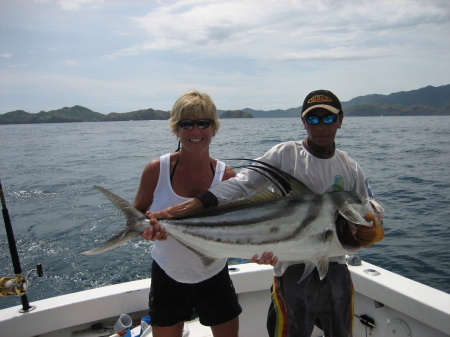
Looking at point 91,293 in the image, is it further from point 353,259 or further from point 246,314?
point 353,259

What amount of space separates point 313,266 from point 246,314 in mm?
1859

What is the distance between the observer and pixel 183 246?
2.46 m

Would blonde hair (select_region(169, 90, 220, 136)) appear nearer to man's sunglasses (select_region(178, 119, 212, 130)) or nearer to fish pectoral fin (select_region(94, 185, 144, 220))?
man's sunglasses (select_region(178, 119, 212, 130))

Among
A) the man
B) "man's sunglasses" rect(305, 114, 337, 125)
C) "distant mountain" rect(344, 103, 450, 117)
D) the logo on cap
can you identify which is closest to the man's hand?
the man

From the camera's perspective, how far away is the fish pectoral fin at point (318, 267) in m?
2.18

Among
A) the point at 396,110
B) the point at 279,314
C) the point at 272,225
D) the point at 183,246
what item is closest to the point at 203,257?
the point at 183,246

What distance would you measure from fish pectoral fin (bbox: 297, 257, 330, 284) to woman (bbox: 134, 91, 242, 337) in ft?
2.02

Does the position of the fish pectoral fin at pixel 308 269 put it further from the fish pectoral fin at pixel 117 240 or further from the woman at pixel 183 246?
the fish pectoral fin at pixel 117 240

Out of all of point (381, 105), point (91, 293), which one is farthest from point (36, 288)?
point (381, 105)

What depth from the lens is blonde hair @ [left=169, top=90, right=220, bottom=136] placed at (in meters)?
2.41

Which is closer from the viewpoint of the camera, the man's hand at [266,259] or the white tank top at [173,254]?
the man's hand at [266,259]

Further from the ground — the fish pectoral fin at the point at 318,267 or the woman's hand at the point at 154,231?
the woman's hand at the point at 154,231

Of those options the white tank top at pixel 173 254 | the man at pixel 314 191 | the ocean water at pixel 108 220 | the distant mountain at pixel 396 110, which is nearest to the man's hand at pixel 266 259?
the man at pixel 314 191

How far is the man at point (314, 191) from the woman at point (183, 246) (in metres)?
0.22
